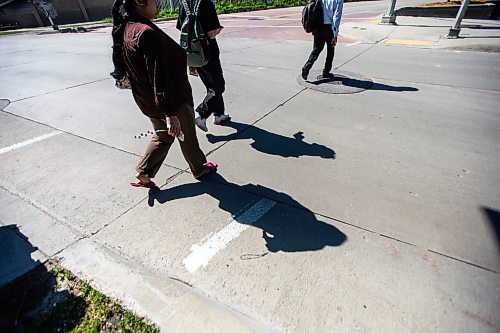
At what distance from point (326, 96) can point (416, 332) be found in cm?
425

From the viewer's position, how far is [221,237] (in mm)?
2383

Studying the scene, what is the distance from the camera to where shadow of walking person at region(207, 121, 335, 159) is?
3.54m

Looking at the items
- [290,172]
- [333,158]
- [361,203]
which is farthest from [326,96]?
[361,203]

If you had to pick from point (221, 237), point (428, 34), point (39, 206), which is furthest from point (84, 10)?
point (221, 237)

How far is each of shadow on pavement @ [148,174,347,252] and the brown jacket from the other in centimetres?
93

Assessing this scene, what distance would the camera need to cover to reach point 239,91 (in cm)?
577

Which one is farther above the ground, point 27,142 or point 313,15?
point 313,15

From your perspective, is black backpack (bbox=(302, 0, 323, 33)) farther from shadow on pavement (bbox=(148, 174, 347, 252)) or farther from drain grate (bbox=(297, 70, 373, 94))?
shadow on pavement (bbox=(148, 174, 347, 252))

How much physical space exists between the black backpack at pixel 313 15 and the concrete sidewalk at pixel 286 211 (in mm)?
1193

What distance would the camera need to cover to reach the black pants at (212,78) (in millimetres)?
3584

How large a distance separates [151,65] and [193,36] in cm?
142

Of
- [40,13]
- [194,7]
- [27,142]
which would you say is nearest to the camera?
[194,7]

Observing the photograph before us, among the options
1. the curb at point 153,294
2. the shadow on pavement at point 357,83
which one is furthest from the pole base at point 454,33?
the curb at point 153,294

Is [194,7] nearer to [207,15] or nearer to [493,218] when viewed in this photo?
[207,15]
